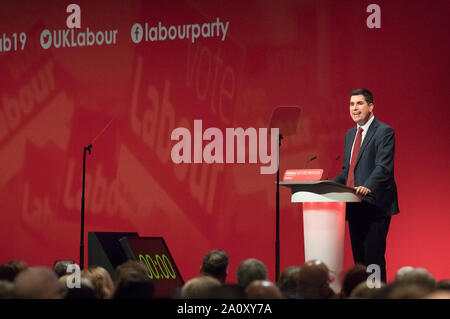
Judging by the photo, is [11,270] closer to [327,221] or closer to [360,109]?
[327,221]

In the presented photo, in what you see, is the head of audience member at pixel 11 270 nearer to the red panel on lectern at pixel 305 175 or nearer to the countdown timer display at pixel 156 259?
the countdown timer display at pixel 156 259

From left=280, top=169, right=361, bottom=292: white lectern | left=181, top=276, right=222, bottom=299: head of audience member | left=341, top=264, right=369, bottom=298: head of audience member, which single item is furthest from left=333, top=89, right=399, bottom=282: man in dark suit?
left=181, top=276, right=222, bottom=299: head of audience member

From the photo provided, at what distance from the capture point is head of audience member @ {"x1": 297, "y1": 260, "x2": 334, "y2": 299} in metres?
2.66

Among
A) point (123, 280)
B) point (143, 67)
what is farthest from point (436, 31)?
point (123, 280)

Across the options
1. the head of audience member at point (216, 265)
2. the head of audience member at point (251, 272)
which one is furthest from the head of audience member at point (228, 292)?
the head of audience member at point (216, 265)

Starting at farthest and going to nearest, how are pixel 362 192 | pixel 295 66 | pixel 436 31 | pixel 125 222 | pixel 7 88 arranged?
pixel 7 88 → pixel 125 222 → pixel 295 66 → pixel 436 31 → pixel 362 192

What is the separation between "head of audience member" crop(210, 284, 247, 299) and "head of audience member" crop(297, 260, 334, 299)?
1.63 feet

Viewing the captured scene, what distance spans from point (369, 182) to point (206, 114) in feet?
8.66

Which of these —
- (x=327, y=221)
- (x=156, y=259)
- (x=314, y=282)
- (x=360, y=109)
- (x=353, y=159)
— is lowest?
(x=156, y=259)

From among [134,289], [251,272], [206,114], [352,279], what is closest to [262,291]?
[134,289]

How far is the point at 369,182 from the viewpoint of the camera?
4.08 metres
